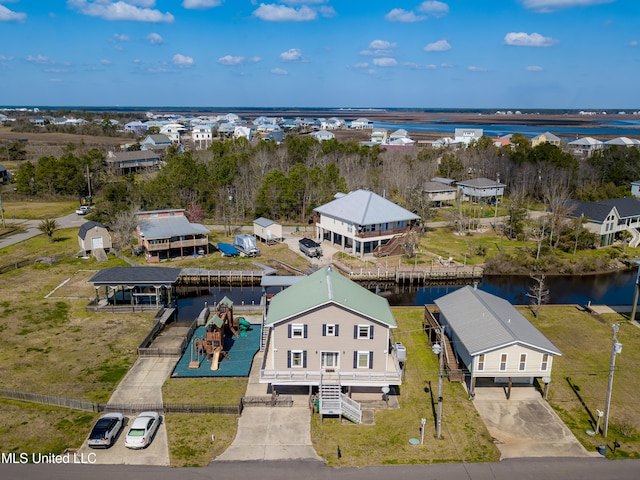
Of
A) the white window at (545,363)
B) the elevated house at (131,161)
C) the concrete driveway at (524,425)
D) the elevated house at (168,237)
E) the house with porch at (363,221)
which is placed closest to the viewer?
the concrete driveway at (524,425)

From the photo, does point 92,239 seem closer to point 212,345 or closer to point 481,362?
point 212,345

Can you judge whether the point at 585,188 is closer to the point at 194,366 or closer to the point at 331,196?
the point at 331,196

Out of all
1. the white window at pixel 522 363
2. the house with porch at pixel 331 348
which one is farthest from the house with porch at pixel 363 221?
the white window at pixel 522 363

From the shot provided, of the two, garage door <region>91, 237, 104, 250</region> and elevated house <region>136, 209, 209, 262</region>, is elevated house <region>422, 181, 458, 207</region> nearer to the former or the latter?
elevated house <region>136, 209, 209, 262</region>

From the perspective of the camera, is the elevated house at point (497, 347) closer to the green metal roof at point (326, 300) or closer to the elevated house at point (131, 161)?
the green metal roof at point (326, 300)

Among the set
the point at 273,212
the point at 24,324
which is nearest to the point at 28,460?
the point at 24,324

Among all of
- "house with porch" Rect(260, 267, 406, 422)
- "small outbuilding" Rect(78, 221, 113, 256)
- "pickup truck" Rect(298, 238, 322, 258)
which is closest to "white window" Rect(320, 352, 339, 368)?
"house with porch" Rect(260, 267, 406, 422)

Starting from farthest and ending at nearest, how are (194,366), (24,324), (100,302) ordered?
(100,302) → (24,324) → (194,366)
